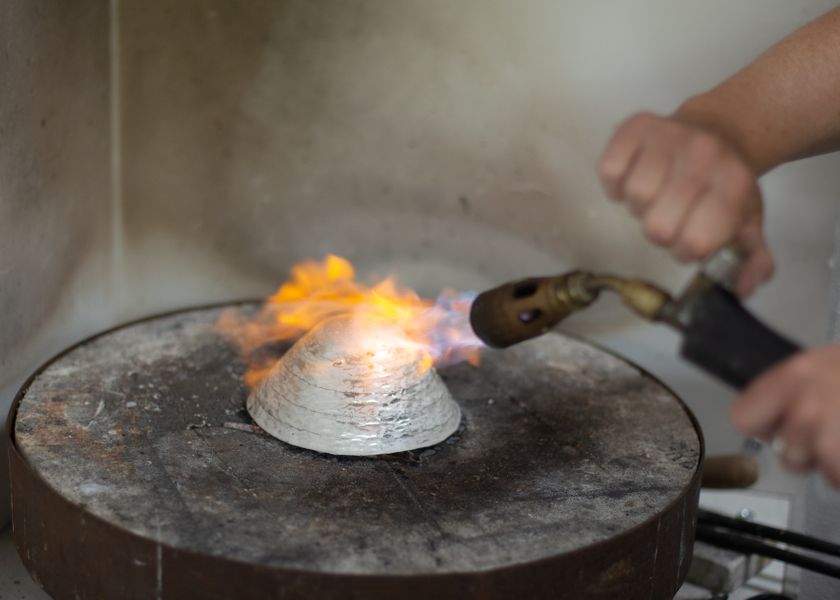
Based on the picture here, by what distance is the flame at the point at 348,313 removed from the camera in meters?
1.93

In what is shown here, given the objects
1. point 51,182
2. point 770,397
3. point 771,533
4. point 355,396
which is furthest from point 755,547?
point 51,182

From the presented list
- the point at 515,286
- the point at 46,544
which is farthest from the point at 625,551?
the point at 46,544

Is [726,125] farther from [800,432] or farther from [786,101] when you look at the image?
[800,432]

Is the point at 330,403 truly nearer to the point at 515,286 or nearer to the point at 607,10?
the point at 515,286

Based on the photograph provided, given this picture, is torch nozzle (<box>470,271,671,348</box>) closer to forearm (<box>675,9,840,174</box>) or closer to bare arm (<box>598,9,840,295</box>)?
bare arm (<box>598,9,840,295</box>)

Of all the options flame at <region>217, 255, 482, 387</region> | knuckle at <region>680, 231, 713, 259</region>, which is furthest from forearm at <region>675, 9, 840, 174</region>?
flame at <region>217, 255, 482, 387</region>

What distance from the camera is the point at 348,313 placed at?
1.92m

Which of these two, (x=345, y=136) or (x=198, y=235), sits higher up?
(x=345, y=136)

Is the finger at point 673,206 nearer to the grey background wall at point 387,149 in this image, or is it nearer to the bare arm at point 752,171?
the bare arm at point 752,171

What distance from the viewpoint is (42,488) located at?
151cm

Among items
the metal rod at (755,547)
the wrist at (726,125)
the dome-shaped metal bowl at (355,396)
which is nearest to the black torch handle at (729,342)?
the wrist at (726,125)

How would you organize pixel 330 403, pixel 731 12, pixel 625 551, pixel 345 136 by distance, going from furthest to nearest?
1. pixel 345 136
2. pixel 731 12
3. pixel 330 403
4. pixel 625 551

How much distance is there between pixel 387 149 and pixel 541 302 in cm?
120

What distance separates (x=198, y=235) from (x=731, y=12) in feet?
4.62
